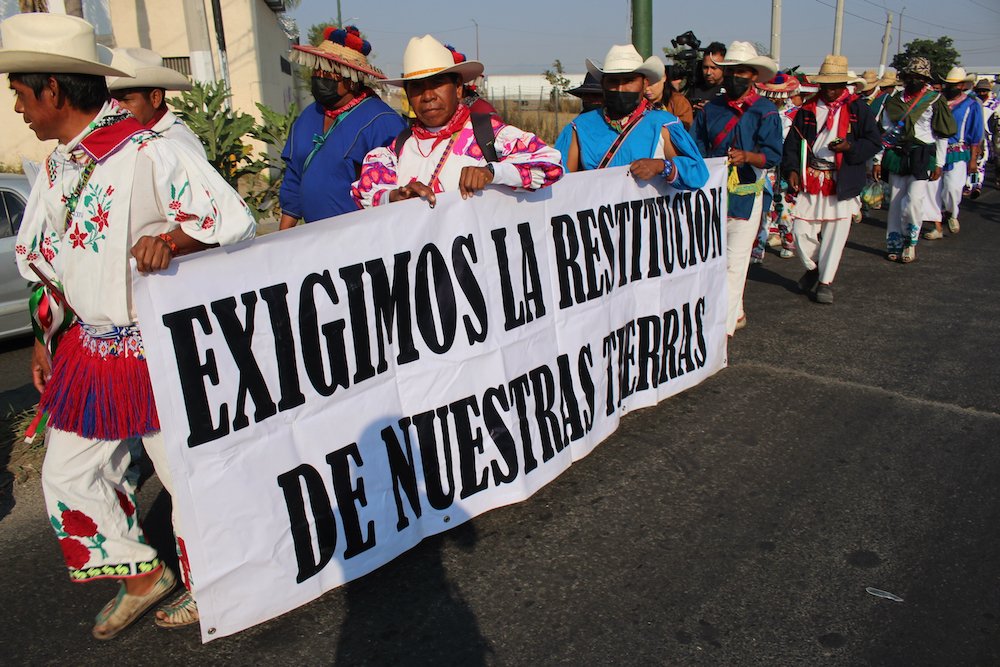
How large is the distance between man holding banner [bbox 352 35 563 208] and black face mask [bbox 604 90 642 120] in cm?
120

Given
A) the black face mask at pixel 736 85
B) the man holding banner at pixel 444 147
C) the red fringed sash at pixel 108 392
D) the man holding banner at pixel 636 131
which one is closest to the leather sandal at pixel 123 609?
the red fringed sash at pixel 108 392

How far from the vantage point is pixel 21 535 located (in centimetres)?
387

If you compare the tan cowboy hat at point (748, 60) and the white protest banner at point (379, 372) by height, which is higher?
the tan cowboy hat at point (748, 60)

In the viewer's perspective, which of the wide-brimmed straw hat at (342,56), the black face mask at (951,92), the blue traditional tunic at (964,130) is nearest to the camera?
the wide-brimmed straw hat at (342,56)

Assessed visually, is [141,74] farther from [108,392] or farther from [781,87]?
[781,87]

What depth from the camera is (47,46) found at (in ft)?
8.35

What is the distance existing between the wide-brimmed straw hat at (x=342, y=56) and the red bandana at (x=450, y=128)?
2.00 ft

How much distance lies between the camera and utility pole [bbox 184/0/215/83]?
11930 mm

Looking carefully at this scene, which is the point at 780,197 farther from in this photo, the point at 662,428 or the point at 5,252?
the point at 5,252

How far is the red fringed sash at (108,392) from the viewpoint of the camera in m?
2.77

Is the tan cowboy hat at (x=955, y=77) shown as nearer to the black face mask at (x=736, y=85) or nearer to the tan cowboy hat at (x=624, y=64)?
the black face mask at (x=736, y=85)

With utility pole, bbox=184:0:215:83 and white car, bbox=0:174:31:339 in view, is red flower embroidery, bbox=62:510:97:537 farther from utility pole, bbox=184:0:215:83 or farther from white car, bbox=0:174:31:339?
utility pole, bbox=184:0:215:83

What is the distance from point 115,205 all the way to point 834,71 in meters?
6.41

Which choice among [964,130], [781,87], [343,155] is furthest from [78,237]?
[964,130]
